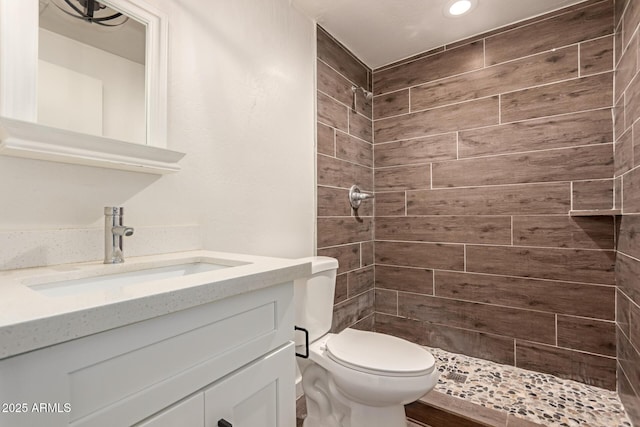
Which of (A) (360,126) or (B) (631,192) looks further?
(A) (360,126)

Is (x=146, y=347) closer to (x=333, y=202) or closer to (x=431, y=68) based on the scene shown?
(x=333, y=202)

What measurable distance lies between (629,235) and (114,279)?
208 cm

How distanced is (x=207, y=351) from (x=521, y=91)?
2.19 m

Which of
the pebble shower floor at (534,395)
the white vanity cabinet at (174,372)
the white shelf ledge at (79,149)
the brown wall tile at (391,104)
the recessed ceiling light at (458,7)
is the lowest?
the pebble shower floor at (534,395)

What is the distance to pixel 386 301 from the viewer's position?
2.40 metres

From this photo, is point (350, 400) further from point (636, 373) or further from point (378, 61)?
point (378, 61)

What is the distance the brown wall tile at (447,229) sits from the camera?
1989 millimetres

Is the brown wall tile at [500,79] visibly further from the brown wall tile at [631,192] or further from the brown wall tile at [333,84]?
the brown wall tile at [631,192]

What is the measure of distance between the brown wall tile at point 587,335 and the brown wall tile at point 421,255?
62 centimetres

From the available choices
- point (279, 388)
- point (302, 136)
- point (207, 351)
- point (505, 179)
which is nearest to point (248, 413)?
point (279, 388)

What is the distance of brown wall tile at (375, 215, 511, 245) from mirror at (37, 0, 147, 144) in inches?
69.8

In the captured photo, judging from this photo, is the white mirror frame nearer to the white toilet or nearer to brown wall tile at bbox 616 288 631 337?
the white toilet

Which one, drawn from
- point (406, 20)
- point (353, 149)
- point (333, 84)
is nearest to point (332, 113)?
point (333, 84)

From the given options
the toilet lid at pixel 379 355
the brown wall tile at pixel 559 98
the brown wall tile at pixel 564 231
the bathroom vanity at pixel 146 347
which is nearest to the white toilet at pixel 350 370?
the toilet lid at pixel 379 355
